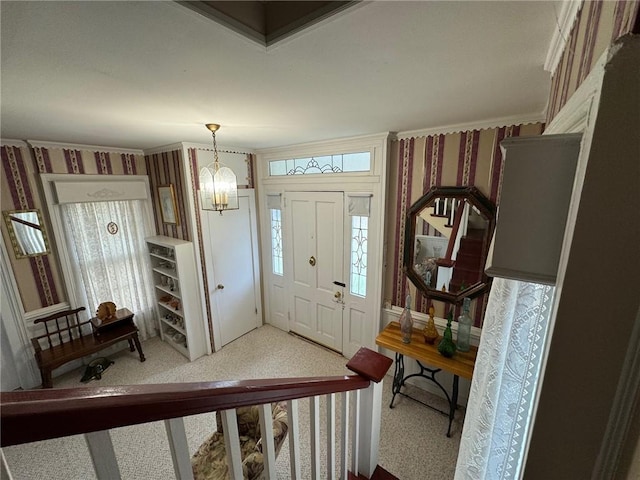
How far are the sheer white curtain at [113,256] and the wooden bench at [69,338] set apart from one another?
0.25m

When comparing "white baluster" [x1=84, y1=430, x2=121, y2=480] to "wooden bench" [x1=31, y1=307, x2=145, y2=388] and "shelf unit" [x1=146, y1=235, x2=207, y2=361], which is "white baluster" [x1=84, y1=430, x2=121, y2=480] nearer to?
"shelf unit" [x1=146, y1=235, x2=207, y2=361]

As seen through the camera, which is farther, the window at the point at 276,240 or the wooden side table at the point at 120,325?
the window at the point at 276,240

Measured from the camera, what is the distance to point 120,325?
3.13 meters

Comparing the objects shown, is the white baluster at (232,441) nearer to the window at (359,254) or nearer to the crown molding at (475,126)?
the window at (359,254)

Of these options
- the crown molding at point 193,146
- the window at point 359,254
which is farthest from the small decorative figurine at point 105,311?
the window at point 359,254

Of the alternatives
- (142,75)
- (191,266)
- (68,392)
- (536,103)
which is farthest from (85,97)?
(536,103)

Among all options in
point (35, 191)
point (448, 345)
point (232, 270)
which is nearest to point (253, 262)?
point (232, 270)

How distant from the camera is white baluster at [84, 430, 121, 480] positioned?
44 centimetres

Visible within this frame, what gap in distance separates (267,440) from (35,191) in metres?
3.53

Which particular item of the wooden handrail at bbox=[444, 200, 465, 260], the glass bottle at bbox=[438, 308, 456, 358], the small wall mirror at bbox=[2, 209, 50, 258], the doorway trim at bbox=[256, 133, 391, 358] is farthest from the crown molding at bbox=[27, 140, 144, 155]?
the glass bottle at bbox=[438, 308, 456, 358]

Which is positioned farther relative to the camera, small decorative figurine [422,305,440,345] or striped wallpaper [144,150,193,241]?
striped wallpaper [144,150,193,241]

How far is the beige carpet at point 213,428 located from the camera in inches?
76.2

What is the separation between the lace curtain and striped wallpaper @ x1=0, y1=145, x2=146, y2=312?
3.98 meters

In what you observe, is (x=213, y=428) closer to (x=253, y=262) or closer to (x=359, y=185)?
(x=253, y=262)
